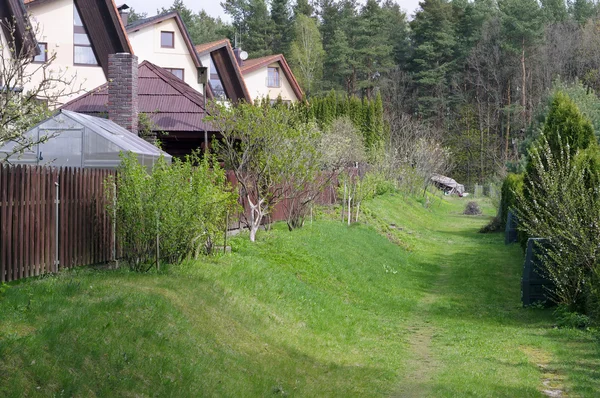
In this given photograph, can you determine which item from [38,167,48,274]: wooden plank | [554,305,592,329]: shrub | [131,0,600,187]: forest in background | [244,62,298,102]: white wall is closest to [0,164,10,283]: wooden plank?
[38,167,48,274]: wooden plank

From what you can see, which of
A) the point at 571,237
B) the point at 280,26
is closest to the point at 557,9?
the point at 280,26

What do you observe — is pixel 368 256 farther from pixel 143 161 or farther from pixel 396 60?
pixel 396 60

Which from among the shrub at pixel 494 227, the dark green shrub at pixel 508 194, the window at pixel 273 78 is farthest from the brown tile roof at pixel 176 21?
the dark green shrub at pixel 508 194

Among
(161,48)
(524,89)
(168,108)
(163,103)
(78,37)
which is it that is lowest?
(168,108)

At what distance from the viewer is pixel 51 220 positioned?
36.9 ft

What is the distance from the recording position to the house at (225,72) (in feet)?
141

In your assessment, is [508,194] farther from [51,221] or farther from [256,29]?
[256,29]

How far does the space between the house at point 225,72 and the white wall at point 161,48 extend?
156cm

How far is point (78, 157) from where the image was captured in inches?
611

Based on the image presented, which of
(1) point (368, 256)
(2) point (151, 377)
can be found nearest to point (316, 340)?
(2) point (151, 377)

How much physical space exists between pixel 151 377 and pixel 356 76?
2914 inches

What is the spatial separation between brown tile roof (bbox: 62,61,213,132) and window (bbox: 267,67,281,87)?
27917 mm

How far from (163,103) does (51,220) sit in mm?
17148

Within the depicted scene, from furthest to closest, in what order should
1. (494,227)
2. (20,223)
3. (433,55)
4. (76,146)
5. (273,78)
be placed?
(433,55) < (273,78) < (494,227) < (76,146) < (20,223)
